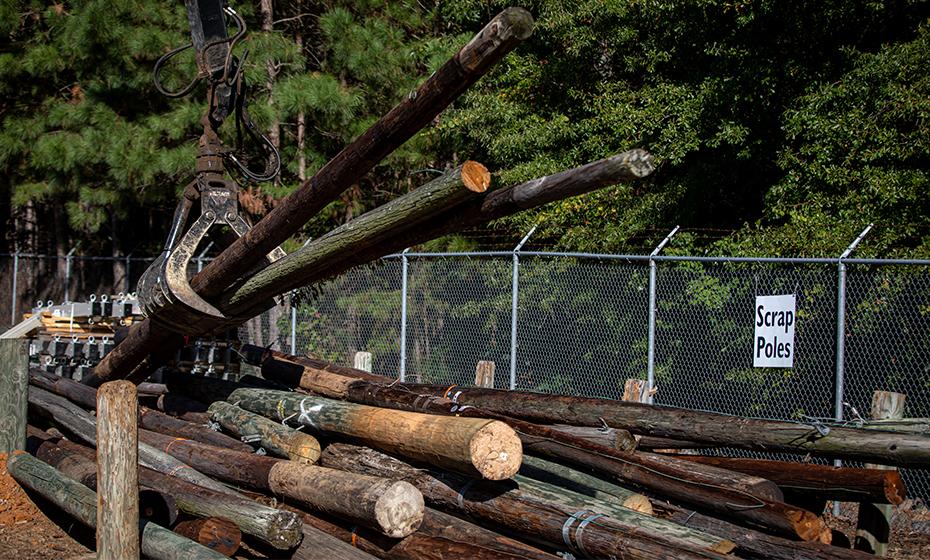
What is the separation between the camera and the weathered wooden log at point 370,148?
4109 millimetres

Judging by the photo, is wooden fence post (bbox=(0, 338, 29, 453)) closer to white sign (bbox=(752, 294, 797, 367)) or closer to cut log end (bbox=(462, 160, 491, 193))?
cut log end (bbox=(462, 160, 491, 193))

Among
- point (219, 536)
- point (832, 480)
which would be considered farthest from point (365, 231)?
point (832, 480)

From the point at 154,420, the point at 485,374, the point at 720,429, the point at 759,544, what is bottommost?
the point at 759,544

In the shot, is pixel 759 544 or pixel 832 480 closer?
pixel 759 544

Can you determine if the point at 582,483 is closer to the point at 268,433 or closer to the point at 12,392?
the point at 268,433

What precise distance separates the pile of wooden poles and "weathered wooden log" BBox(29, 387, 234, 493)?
0.02 metres

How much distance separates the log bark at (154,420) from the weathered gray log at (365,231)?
148cm

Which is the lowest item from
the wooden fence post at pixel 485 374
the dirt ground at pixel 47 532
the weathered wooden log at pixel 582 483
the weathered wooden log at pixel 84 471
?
the dirt ground at pixel 47 532

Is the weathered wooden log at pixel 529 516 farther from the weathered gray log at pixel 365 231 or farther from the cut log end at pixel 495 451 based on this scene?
the weathered gray log at pixel 365 231

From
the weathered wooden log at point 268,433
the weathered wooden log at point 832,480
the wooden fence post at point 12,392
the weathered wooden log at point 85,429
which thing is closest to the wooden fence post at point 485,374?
the weathered wooden log at point 268,433

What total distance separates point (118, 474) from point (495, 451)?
2.06 meters

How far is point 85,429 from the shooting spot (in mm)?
7984

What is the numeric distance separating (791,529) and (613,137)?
10.8m

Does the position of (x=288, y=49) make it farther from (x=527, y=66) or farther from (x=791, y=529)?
(x=791, y=529)
